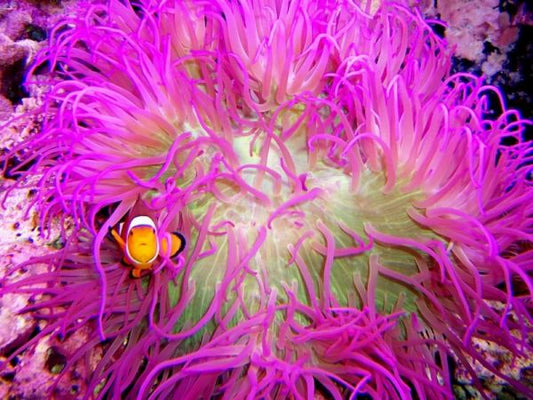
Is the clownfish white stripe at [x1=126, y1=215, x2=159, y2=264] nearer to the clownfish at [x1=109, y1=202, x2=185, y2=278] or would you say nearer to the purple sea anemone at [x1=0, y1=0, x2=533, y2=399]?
the clownfish at [x1=109, y1=202, x2=185, y2=278]

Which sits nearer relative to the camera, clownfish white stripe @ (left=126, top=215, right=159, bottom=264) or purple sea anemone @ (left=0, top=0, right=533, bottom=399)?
clownfish white stripe @ (left=126, top=215, right=159, bottom=264)

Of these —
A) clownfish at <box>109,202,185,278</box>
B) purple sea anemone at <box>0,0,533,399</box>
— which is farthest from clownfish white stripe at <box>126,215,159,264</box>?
purple sea anemone at <box>0,0,533,399</box>

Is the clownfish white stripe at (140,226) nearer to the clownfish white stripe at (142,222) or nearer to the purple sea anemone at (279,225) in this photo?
the clownfish white stripe at (142,222)

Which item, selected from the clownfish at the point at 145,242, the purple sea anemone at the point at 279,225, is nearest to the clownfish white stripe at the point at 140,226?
the clownfish at the point at 145,242

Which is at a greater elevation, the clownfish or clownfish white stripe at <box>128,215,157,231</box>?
clownfish white stripe at <box>128,215,157,231</box>

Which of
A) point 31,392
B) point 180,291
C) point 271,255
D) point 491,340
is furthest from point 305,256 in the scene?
point 31,392

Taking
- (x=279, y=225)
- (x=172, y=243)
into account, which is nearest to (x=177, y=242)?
(x=172, y=243)

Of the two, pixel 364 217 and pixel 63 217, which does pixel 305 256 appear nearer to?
pixel 364 217
